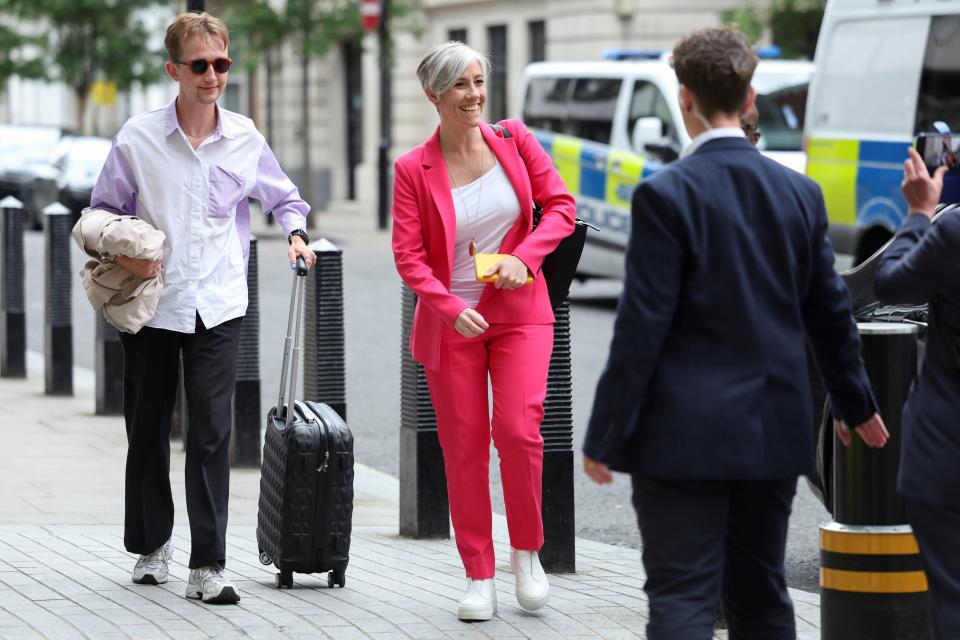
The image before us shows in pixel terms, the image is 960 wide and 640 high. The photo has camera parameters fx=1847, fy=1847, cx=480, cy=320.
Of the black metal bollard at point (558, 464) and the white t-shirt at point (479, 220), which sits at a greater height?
the white t-shirt at point (479, 220)

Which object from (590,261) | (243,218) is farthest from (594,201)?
(243,218)

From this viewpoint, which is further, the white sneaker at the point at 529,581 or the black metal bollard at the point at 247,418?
the black metal bollard at the point at 247,418

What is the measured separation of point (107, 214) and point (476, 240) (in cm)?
109

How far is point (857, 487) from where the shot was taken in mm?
4691

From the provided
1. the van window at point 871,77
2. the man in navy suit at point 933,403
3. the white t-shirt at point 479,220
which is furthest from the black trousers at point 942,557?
the van window at point 871,77

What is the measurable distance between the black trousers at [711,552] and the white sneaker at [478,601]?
4.63 feet

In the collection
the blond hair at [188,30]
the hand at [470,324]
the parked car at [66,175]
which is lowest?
the parked car at [66,175]

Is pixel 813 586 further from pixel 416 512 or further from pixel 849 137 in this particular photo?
pixel 849 137

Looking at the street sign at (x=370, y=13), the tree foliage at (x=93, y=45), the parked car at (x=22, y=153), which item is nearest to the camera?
the street sign at (x=370, y=13)

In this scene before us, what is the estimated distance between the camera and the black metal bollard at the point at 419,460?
670 centimetres

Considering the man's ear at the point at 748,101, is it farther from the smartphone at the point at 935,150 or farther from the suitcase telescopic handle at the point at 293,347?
the suitcase telescopic handle at the point at 293,347

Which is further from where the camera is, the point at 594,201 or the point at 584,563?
the point at 594,201

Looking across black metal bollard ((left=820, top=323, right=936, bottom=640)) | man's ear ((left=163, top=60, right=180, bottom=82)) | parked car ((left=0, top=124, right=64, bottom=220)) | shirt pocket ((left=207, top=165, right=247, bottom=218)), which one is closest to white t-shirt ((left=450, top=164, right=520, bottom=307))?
shirt pocket ((left=207, top=165, right=247, bottom=218))

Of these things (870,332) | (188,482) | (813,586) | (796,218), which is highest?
(796,218)
